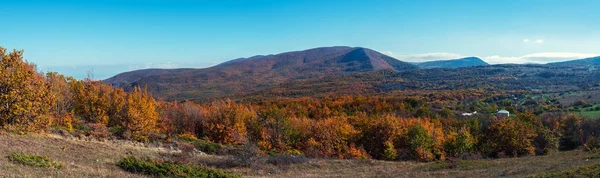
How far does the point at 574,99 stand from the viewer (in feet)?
351

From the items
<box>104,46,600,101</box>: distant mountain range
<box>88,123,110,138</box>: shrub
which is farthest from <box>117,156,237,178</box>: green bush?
<box>104,46,600,101</box>: distant mountain range

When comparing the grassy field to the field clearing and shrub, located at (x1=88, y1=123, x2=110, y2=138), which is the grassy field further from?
the field clearing

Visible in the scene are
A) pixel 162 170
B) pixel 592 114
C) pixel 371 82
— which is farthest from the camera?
pixel 371 82

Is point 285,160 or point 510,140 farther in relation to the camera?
point 510,140

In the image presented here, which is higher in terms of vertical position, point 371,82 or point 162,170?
point 162,170

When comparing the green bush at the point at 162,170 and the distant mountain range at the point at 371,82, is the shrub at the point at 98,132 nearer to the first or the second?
the green bush at the point at 162,170

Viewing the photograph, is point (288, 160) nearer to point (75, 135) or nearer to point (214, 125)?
point (75, 135)

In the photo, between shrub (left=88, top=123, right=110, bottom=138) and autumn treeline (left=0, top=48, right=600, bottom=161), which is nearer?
shrub (left=88, top=123, right=110, bottom=138)

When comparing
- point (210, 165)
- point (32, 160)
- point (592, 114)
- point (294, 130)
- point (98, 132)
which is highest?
point (32, 160)

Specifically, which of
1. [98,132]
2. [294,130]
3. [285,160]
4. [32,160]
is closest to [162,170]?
[32,160]

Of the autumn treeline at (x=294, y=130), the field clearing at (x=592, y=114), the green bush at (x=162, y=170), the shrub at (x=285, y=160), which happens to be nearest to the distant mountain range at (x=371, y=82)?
the field clearing at (x=592, y=114)

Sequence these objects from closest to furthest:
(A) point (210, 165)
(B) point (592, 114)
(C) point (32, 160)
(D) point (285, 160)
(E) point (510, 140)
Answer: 1. (C) point (32, 160)
2. (A) point (210, 165)
3. (D) point (285, 160)
4. (E) point (510, 140)
5. (B) point (592, 114)

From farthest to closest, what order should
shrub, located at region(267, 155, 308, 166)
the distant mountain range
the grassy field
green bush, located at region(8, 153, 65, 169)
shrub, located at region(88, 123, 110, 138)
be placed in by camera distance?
the distant mountain range → shrub, located at region(88, 123, 110, 138) → shrub, located at region(267, 155, 308, 166) → the grassy field → green bush, located at region(8, 153, 65, 169)

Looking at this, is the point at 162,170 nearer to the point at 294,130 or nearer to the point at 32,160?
the point at 32,160
